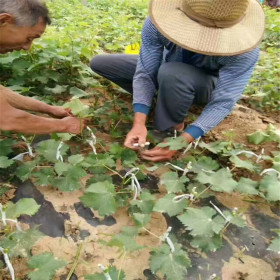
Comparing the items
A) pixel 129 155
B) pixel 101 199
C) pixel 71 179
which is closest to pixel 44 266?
pixel 101 199

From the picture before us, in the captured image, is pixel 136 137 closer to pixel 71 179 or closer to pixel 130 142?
pixel 130 142

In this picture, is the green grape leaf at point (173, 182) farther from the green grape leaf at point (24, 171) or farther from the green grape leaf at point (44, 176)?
the green grape leaf at point (24, 171)

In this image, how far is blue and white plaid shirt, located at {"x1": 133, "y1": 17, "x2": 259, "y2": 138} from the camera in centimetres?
191

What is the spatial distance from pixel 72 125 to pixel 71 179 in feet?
1.36

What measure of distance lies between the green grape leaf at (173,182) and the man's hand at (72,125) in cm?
62

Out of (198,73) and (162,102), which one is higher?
(198,73)

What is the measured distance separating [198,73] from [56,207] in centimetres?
117

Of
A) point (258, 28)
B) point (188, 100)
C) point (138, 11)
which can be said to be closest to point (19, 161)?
point (188, 100)

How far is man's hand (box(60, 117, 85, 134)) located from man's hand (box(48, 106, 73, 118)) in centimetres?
16

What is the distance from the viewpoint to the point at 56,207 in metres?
1.63

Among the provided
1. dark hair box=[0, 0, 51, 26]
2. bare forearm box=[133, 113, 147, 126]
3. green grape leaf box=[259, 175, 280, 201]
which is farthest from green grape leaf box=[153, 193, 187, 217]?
dark hair box=[0, 0, 51, 26]

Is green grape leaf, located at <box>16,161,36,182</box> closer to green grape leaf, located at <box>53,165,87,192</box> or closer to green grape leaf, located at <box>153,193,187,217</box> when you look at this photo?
green grape leaf, located at <box>53,165,87,192</box>

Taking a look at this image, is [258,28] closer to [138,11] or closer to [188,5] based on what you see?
[188,5]

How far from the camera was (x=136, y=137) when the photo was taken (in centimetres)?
196
